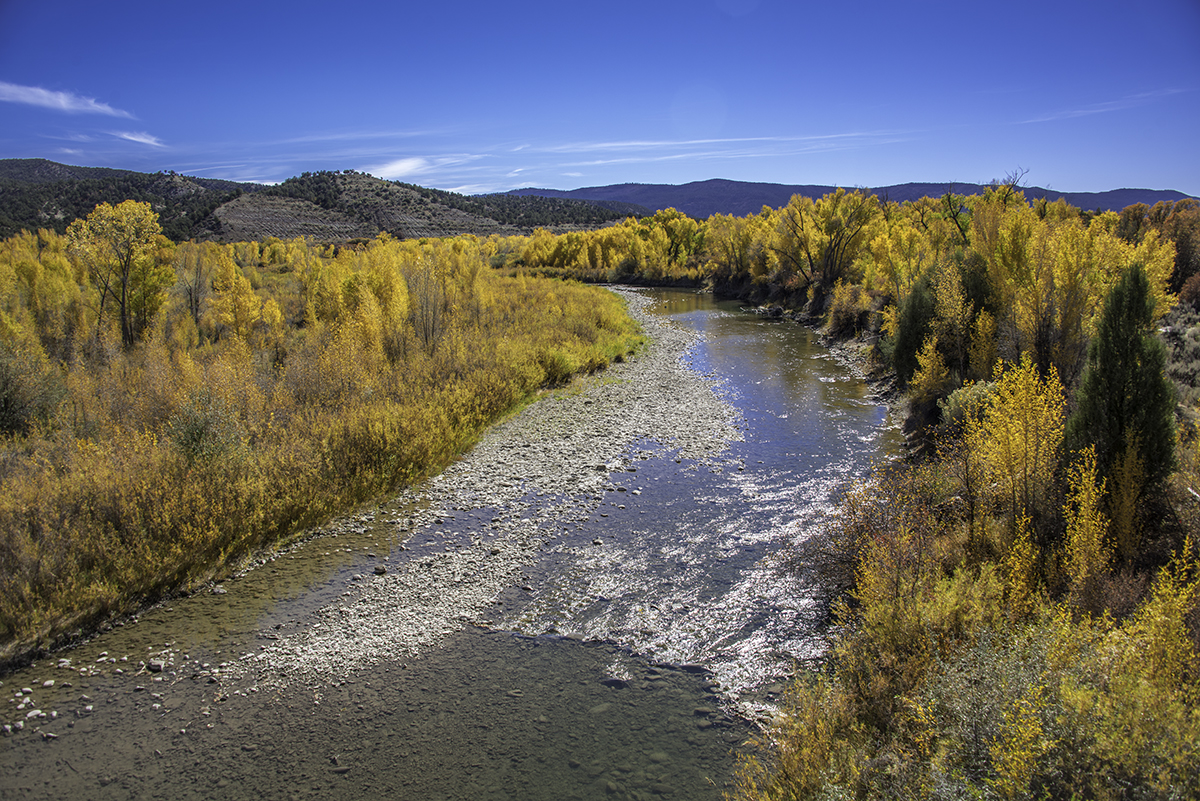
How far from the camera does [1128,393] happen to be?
6.42 meters

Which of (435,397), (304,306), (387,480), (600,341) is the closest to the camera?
(387,480)

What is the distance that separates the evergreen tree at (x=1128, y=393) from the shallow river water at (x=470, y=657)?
3.68 meters

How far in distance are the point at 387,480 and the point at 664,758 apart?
7.00 meters

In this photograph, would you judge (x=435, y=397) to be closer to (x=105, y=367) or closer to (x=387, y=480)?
(x=387, y=480)

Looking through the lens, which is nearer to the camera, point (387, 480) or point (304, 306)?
point (387, 480)

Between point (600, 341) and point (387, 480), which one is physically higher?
point (600, 341)

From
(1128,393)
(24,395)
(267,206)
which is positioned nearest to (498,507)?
(1128,393)

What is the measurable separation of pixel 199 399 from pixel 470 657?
694cm

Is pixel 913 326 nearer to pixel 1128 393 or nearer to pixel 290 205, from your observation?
pixel 1128 393

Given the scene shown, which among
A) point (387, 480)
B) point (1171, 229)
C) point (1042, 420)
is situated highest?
point (1171, 229)

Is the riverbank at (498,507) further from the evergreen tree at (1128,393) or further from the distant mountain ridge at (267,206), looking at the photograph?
the distant mountain ridge at (267,206)

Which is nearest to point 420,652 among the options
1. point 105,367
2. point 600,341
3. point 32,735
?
point 32,735

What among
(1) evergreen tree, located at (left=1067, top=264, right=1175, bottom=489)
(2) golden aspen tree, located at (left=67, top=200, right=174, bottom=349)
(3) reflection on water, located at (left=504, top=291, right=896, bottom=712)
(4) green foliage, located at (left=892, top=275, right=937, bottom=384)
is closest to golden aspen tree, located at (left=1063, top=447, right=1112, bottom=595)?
(1) evergreen tree, located at (left=1067, top=264, right=1175, bottom=489)

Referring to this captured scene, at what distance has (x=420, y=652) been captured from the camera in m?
6.31
